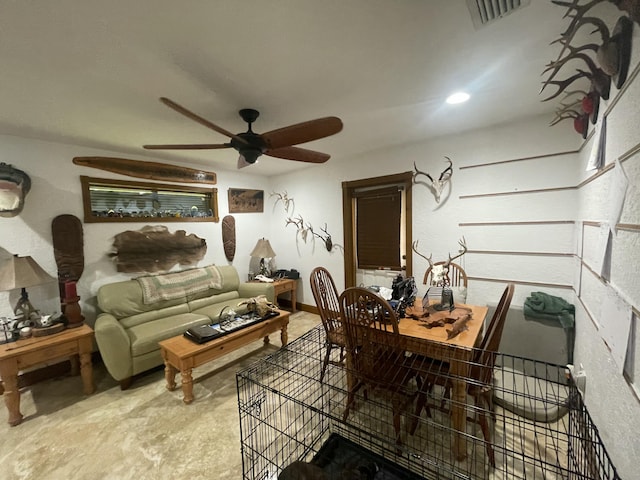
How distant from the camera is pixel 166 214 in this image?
3570mm

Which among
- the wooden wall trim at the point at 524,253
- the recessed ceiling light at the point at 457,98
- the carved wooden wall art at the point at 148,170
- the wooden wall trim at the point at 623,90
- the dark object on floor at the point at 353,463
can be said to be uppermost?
the recessed ceiling light at the point at 457,98

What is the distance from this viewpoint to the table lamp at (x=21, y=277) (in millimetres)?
2199

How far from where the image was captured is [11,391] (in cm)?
200

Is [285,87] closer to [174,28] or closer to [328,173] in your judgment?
[174,28]

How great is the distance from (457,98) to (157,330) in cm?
339

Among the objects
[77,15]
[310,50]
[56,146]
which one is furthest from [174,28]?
[56,146]

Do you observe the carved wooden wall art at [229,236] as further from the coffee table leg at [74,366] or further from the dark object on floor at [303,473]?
the dark object on floor at [303,473]

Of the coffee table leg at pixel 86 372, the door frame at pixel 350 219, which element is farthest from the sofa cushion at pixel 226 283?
the door frame at pixel 350 219

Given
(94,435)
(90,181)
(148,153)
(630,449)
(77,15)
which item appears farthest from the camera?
(148,153)

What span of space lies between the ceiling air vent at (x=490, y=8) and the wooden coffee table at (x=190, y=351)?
2774 mm

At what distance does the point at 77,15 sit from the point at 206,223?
9.82ft

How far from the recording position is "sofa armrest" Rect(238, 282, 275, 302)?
12.2 ft

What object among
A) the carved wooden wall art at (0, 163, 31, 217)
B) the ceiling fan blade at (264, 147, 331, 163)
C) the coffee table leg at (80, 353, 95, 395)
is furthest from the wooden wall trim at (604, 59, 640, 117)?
the carved wooden wall art at (0, 163, 31, 217)

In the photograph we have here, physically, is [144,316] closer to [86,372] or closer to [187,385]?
[86,372]
